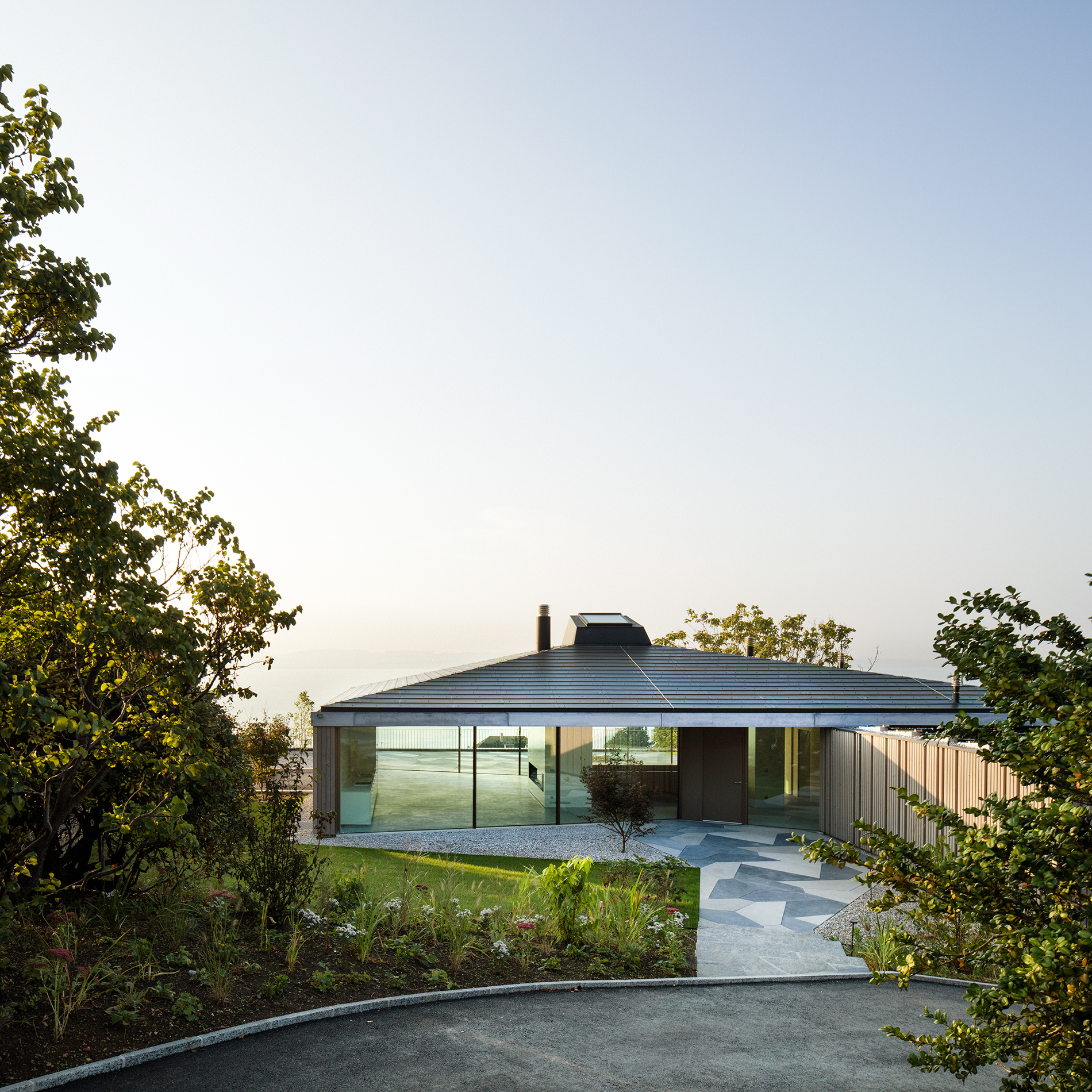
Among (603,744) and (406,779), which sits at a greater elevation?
(603,744)

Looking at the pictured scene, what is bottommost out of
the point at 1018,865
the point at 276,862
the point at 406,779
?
the point at 406,779

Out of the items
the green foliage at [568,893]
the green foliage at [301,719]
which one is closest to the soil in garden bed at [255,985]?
the green foliage at [568,893]

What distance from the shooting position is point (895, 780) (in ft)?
45.0

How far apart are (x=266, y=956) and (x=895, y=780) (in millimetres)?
10318

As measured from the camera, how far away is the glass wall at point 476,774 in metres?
16.6

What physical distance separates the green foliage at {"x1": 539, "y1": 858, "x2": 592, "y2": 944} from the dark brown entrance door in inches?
377

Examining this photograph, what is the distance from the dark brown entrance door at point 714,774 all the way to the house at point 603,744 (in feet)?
0.09

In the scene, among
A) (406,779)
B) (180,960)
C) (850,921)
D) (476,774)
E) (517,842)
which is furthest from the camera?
(476,774)

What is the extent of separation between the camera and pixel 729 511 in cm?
2297

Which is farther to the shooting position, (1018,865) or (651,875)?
(651,875)

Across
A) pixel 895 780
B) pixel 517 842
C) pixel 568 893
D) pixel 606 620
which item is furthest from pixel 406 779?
pixel 606 620

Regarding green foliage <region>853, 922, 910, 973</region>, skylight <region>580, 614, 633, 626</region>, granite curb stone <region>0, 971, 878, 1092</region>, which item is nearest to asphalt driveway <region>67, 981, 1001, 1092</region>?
granite curb stone <region>0, 971, 878, 1092</region>

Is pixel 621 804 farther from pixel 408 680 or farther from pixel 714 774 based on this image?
pixel 408 680

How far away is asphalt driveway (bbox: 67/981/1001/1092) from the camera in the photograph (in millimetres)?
5660
